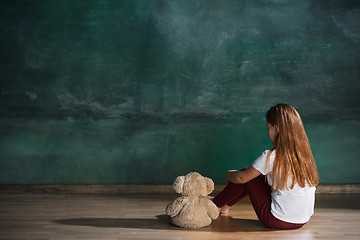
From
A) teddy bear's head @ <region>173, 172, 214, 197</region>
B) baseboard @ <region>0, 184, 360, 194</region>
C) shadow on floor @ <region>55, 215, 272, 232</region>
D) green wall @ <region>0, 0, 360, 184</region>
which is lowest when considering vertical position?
shadow on floor @ <region>55, 215, 272, 232</region>

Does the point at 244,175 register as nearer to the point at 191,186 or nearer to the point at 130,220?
the point at 191,186

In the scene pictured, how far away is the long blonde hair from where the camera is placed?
2355mm

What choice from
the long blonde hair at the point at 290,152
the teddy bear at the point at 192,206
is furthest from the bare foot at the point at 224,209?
the long blonde hair at the point at 290,152

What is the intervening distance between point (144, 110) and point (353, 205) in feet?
6.02

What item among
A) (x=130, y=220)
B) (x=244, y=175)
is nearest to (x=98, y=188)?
(x=130, y=220)

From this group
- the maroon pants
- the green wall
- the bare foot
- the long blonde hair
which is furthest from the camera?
the green wall

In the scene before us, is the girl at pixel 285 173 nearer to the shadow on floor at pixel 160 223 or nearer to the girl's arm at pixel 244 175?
the girl's arm at pixel 244 175

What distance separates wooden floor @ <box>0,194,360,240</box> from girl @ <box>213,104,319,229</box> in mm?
→ 119

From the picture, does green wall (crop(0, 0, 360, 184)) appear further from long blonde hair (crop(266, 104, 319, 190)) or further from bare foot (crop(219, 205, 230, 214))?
long blonde hair (crop(266, 104, 319, 190))

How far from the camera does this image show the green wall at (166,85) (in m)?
3.51

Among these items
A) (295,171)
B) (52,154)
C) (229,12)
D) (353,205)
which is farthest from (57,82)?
(353,205)

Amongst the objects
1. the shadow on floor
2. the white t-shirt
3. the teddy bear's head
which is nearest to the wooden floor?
the shadow on floor

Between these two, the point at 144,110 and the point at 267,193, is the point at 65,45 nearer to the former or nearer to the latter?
the point at 144,110

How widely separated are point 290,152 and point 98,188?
1825 millimetres
